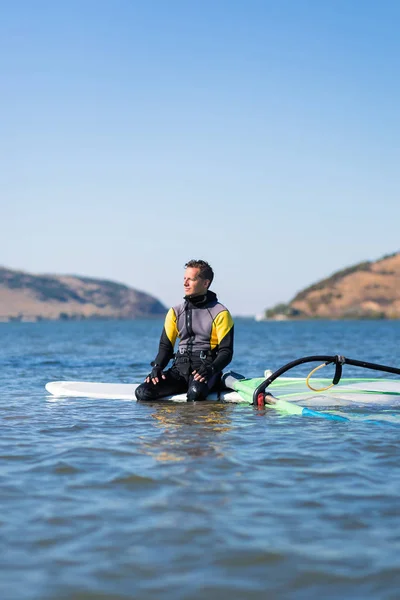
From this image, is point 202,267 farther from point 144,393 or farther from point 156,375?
point 144,393

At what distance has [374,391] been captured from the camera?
1056 centimetres

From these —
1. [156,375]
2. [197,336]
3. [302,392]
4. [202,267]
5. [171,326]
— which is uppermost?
[202,267]

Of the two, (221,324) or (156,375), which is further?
(156,375)

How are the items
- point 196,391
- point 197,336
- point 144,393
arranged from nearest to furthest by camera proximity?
point 196,391 < point 197,336 < point 144,393

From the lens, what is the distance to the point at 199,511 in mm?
4641

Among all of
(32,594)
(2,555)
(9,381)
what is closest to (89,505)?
(2,555)

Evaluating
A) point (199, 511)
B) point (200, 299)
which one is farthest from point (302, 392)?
point (199, 511)

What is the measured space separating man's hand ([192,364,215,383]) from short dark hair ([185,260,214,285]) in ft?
4.29

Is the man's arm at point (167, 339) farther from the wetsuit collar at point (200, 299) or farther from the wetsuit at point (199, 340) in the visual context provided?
the wetsuit collar at point (200, 299)

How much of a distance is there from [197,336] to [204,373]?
0.58 metres

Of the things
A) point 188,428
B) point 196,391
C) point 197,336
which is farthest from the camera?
point 197,336

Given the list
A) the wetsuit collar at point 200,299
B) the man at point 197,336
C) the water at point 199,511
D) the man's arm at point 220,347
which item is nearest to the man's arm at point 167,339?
the man at point 197,336

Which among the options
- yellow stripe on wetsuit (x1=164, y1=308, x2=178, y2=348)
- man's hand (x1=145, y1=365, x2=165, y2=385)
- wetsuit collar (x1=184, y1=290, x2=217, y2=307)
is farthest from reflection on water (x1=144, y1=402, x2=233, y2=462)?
wetsuit collar (x1=184, y1=290, x2=217, y2=307)

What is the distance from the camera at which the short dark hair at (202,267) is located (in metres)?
9.62
